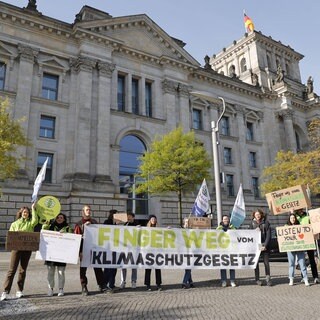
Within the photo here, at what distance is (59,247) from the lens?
8.25 metres

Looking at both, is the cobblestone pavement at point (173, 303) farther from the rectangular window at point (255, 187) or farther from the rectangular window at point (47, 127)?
the rectangular window at point (255, 187)

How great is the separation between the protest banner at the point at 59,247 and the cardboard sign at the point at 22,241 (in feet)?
0.70

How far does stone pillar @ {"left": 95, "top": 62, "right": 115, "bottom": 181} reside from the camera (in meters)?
26.5

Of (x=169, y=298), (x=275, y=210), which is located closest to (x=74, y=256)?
(x=169, y=298)

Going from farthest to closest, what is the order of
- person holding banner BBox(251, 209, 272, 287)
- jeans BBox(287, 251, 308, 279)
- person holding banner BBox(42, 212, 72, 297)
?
person holding banner BBox(251, 209, 272, 287)
jeans BBox(287, 251, 308, 279)
person holding banner BBox(42, 212, 72, 297)

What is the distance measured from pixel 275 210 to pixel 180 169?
1329 centimetres

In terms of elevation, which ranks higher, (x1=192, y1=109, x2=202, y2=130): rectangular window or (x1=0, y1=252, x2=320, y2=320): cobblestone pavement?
(x1=192, y1=109, x2=202, y2=130): rectangular window

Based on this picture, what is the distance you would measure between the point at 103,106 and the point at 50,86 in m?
4.72

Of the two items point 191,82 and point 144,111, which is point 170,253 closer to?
point 144,111

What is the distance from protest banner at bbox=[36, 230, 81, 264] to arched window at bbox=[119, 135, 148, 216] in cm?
1885

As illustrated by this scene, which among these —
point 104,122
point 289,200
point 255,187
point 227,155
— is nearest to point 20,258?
point 289,200

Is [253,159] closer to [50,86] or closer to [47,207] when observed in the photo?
[50,86]

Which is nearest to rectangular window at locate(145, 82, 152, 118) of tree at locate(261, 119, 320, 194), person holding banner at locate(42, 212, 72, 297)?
tree at locate(261, 119, 320, 194)

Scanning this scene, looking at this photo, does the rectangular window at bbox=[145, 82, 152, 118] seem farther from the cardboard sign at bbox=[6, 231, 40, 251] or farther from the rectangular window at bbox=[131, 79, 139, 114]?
the cardboard sign at bbox=[6, 231, 40, 251]
